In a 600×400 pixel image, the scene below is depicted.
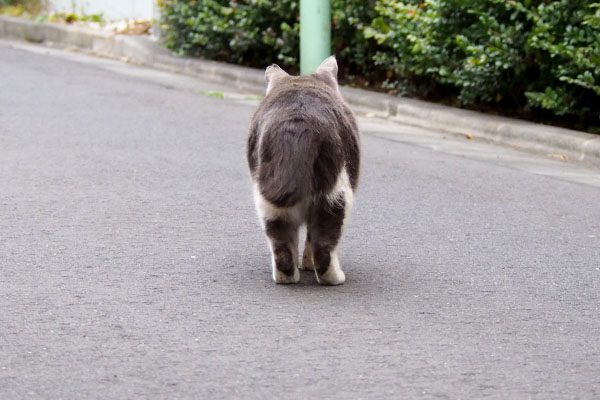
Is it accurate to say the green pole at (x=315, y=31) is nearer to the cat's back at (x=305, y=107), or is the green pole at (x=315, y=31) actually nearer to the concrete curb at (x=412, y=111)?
the concrete curb at (x=412, y=111)

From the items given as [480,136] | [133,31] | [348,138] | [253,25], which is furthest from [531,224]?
[133,31]

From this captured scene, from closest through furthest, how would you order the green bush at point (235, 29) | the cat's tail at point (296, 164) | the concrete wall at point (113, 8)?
the cat's tail at point (296, 164) → the green bush at point (235, 29) → the concrete wall at point (113, 8)

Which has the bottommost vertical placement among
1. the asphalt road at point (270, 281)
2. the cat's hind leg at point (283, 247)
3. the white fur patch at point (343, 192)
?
the asphalt road at point (270, 281)

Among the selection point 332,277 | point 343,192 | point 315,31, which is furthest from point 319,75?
point 315,31

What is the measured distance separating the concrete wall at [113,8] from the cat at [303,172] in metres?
11.8

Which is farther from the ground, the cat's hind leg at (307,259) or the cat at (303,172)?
the cat at (303,172)

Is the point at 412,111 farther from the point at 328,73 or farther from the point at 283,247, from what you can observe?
the point at 283,247

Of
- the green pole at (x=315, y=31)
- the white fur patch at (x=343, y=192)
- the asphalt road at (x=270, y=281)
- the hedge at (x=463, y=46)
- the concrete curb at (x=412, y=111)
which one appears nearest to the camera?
the asphalt road at (x=270, y=281)

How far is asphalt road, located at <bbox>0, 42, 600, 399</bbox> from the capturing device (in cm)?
370

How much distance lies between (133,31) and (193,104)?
6.18m

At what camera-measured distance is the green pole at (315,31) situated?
1072 centimetres

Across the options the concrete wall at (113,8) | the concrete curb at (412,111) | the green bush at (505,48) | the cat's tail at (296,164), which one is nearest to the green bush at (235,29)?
the concrete curb at (412,111)

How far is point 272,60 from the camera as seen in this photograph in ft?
43.1

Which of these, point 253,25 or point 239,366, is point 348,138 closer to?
point 239,366
